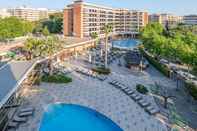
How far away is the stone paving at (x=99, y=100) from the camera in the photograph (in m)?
18.6

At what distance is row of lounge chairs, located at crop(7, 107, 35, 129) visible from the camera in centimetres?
1726

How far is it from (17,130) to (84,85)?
11716mm

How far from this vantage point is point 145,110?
70.3 feet

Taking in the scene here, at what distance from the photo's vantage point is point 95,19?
85.2 m

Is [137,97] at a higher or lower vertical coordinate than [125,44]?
lower

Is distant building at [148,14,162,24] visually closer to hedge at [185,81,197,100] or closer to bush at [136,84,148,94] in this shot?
hedge at [185,81,197,100]

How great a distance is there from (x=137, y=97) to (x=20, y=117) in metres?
10.7

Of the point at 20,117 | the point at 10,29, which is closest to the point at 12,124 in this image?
the point at 20,117

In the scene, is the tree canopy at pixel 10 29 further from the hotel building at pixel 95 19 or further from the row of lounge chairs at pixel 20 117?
the row of lounge chairs at pixel 20 117

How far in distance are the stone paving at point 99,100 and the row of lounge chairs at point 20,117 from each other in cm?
35

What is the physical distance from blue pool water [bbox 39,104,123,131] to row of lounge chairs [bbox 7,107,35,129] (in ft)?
3.84

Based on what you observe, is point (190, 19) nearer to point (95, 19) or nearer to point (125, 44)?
point (95, 19)

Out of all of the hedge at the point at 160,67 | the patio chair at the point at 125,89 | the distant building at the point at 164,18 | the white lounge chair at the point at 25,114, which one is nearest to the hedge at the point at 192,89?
the patio chair at the point at 125,89

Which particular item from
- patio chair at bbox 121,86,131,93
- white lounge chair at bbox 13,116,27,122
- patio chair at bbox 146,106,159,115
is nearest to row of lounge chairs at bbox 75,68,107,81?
patio chair at bbox 121,86,131,93
